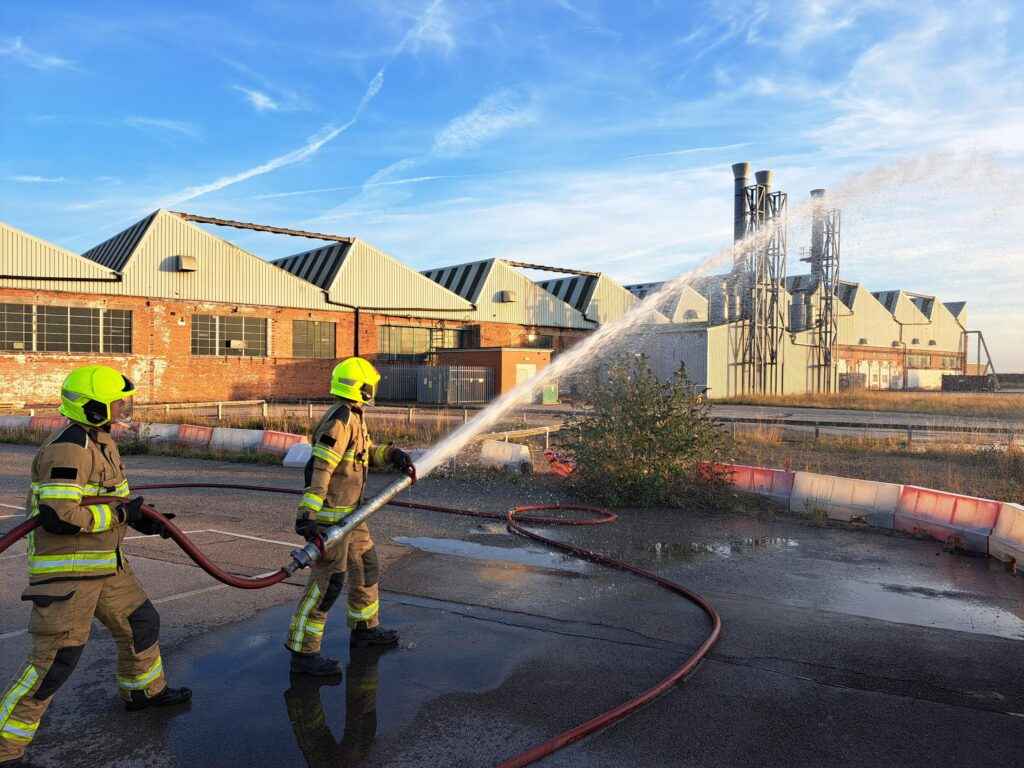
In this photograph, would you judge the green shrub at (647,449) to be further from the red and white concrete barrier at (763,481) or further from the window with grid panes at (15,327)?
the window with grid panes at (15,327)

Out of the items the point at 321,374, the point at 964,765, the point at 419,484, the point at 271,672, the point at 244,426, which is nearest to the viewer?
the point at 964,765

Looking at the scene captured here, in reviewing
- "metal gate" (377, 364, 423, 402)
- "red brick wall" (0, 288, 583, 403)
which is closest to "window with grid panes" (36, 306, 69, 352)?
"red brick wall" (0, 288, 583, 403)

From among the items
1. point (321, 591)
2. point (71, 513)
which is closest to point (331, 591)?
point (321, 591)

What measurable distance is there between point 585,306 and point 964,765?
4184cm

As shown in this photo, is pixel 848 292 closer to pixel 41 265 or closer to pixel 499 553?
pixel 41 265

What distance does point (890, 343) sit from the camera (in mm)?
57688

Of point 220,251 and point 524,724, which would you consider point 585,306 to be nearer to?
point 220,251

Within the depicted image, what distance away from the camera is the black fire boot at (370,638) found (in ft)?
15.9

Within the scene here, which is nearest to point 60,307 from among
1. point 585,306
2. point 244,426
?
point 244,426

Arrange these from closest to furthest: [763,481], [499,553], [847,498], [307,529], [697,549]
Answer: [307,529] → [499,553] → [697,549] → [847,498] → [763,481]

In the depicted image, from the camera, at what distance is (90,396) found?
11.6 ft

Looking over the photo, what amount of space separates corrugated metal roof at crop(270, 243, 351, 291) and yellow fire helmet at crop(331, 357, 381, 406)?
30.8 meters

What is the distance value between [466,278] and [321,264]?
8130 mm

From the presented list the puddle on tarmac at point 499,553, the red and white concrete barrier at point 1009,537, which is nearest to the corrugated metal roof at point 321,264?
the puddle on tarmac at point 499,553
